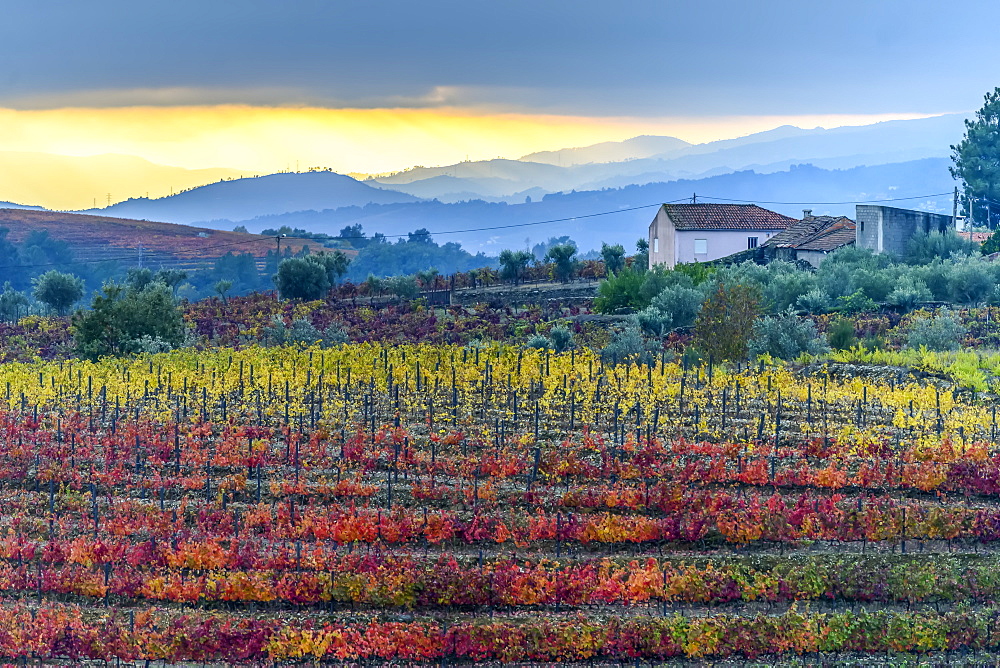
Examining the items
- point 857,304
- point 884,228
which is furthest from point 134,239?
point 857,304

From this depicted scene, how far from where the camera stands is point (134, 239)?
125m

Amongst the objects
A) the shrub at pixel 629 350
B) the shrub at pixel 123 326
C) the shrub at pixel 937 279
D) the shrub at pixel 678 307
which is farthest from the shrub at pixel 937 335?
the shrub at pixel 123 326

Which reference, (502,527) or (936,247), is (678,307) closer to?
(936,247)

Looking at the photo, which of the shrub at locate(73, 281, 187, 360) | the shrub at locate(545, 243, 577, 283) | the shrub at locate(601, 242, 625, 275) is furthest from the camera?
the shrub at locate(601, 242, 625, 275)

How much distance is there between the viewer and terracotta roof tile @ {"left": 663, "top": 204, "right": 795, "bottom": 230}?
65.6m

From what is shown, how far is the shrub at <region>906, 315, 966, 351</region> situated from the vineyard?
296 inches

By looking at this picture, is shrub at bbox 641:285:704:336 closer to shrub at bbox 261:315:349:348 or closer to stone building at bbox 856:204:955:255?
shrub at bbox 261:315:349:348

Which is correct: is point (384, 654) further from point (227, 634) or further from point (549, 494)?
point (549, 494)

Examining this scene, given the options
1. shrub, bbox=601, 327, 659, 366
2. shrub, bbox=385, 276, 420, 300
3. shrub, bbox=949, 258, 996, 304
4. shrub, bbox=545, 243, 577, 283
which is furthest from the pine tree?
shrub, bbox=601, 327, 659, 366

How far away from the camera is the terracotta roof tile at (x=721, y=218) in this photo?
65.6 m

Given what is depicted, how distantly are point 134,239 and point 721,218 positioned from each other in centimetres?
7825

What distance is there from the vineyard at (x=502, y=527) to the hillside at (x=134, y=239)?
98.5m

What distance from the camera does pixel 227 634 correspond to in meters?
13.0

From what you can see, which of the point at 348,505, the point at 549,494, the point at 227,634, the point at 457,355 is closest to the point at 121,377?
the point at 457,355
